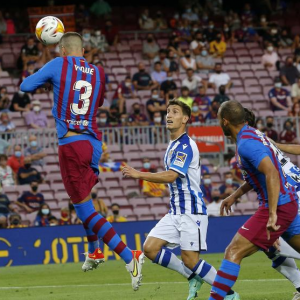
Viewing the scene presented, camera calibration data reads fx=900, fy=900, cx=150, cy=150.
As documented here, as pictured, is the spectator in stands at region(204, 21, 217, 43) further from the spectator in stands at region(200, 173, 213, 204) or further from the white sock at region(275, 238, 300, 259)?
the white sock at region(275, 238, 300, 259)

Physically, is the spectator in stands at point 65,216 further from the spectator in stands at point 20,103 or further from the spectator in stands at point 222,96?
the spectator in stands at point 222,96

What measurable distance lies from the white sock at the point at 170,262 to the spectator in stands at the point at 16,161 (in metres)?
11.2

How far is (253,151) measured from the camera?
838cm

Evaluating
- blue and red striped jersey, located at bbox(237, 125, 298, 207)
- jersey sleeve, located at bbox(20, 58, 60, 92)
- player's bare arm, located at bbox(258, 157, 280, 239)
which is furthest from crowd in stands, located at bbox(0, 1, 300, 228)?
player's bare arm, located at bbox(258, 157, 280, 239)

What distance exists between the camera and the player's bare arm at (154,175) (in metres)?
8.84

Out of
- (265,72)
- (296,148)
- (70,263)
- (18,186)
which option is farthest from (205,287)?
(265,72)

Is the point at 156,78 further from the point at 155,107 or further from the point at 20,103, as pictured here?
the point at 20,103

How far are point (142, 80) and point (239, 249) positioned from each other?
16459 mm

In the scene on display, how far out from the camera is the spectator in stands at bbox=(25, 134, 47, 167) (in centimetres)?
2136

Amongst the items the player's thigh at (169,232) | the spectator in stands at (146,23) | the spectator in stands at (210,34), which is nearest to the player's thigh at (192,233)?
the player's thigh at (169,232)

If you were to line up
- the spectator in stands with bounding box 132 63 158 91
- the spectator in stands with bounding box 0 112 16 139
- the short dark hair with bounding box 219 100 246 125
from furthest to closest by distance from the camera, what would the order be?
the spectator in stands with bounding box 132 63 158 91
the spectator in stands with bounding box 0 112 16 139
the short dark hair with bounding box 219 100 246 125

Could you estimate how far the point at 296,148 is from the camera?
983cm

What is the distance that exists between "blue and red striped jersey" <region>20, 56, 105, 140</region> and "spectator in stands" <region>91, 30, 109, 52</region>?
16.1m

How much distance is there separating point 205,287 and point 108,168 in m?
10.1
